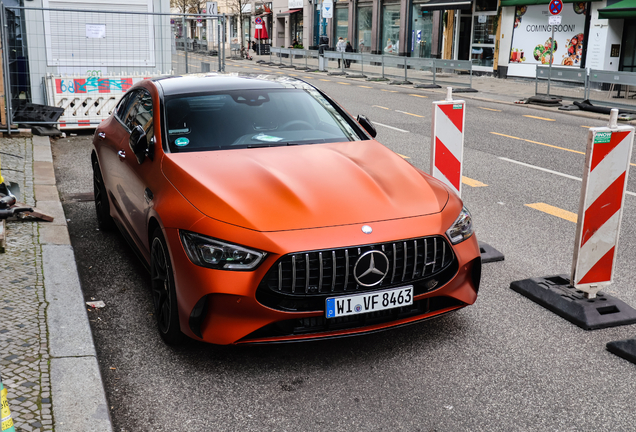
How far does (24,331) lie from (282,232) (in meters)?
1.63

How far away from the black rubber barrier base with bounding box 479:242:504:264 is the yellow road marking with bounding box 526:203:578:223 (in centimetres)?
166

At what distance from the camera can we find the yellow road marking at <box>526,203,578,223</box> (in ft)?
23.3

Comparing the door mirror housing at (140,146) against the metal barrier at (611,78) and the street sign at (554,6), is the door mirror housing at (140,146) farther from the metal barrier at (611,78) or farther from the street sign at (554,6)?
the street sign at (554,6)

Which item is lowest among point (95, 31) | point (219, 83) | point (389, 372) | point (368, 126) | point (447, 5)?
point (389, 372)

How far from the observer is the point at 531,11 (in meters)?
27.6

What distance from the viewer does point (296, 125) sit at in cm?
497

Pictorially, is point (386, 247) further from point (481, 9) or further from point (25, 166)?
point (481, 9)

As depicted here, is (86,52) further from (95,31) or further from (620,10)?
(620,10)

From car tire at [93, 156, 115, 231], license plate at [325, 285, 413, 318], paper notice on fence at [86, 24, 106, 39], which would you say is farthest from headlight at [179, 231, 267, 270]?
paper notice on fence at [86, 24, 106, 39]

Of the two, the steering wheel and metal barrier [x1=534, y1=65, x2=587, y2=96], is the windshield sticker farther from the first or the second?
metal barrier [x1=534, y1=65, x2=587, y2=96]

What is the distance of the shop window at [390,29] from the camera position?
39219 millimetres

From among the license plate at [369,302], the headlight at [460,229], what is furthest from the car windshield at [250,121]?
the license plate at [369,302]

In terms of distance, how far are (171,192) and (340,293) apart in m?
1.21

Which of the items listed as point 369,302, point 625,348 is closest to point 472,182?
point 625,348
